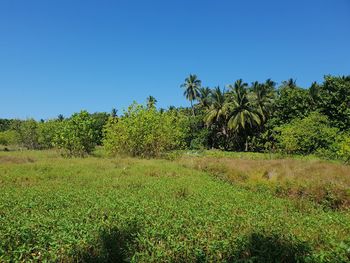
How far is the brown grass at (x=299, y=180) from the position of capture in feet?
37.9

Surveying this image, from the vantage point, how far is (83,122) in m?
32.8

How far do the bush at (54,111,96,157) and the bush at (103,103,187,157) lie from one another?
65.0 inches

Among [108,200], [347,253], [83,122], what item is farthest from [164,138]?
[347,253]

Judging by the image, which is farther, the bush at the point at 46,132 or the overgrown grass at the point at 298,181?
the bush at the point at 46,132

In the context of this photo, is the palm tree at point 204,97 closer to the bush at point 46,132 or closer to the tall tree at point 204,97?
the tall tree at point 204,97

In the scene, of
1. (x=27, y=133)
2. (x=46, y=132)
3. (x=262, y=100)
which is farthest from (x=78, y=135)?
(x=262, y=100)

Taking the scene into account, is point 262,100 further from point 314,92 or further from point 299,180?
point 299,180

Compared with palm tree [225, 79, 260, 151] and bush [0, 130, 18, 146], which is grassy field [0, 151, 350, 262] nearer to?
palm tree [225, 79, 260, 151]

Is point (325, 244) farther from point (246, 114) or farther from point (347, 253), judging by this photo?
point (246, 114)

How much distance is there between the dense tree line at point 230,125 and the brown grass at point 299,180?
714 cm

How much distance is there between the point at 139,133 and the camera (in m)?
32.3

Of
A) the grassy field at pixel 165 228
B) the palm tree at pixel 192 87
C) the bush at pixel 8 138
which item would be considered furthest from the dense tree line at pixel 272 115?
the bush at pixel 8 138

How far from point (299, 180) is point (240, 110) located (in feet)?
126

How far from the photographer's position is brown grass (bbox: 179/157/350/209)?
37.9ft
